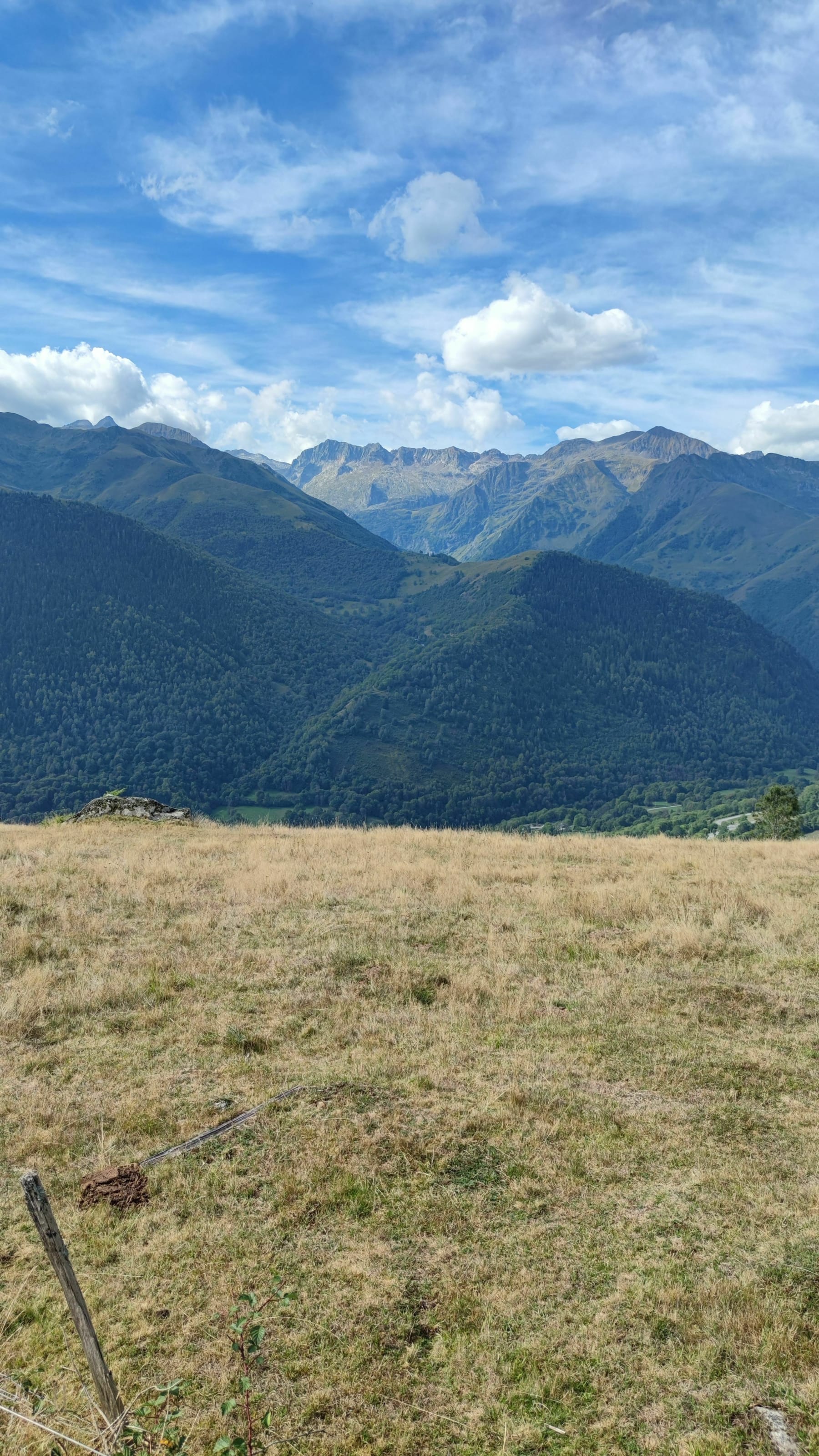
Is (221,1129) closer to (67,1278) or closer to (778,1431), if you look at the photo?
(67,1278)

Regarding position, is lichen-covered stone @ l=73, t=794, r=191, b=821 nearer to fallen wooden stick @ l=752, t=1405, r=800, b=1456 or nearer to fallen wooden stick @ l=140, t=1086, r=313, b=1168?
fallen wooden stick @ l=140, t=1086, r=313, b=1168

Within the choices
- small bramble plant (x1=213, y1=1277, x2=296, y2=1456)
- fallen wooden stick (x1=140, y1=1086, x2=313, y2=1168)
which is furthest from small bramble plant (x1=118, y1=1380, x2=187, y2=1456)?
fallen wooden stick (x1=140, y1=1086, x2=313, y2=1168)

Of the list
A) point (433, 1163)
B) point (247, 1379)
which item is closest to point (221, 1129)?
point (433, 1163)

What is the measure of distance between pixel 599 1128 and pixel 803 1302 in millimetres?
2523

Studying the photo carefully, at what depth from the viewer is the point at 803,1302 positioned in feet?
18.9

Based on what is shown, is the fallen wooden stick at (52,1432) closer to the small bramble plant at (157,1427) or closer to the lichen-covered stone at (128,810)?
the small bramble plant at (157,1427)

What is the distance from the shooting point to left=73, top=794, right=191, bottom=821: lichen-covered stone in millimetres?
27078

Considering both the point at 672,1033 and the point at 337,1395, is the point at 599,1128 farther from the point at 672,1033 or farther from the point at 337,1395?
the point at 337,1395

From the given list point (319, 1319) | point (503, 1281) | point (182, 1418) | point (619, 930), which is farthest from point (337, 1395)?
point (619, 930)

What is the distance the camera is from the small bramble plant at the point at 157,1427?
390cm

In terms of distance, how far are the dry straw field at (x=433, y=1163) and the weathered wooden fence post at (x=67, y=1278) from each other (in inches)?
43.7

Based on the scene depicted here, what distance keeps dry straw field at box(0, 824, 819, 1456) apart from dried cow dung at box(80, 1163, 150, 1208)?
0.13 m

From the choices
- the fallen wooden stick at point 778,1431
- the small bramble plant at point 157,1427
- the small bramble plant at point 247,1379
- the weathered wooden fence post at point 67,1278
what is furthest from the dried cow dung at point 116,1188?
the fallen wooden stick at point 778,1431

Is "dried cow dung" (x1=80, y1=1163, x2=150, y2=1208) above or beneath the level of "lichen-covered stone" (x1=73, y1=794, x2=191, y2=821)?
above
